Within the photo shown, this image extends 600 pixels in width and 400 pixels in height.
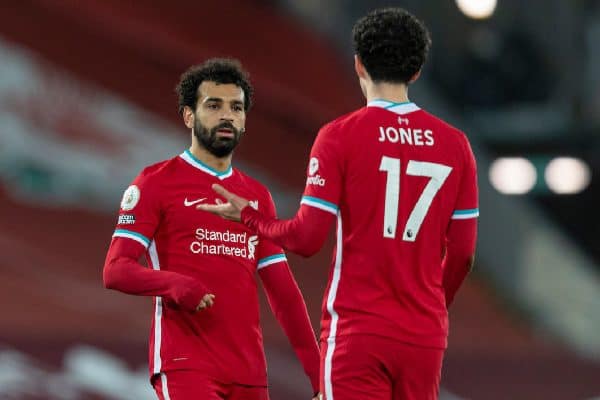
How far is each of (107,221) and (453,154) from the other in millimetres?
6853

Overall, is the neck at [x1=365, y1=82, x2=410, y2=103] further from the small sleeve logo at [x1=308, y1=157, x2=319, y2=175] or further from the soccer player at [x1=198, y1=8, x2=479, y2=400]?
the small sleeve logo at [x1=308, y1=157, x2=319, y2=175]

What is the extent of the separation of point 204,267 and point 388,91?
42.6 inches

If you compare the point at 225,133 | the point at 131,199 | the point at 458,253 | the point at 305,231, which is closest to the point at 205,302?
the point at 131,199

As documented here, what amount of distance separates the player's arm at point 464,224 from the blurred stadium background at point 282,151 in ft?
12.7

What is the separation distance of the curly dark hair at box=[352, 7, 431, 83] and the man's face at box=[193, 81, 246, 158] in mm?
955

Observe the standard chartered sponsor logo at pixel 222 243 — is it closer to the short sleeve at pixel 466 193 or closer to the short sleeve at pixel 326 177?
the short sleeve at pixel 326 177

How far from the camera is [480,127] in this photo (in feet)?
46.3

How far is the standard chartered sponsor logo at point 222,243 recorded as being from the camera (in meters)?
4.37

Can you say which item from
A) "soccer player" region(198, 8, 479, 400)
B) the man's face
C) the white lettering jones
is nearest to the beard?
the man's face

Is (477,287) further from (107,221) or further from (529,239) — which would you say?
(107,221)

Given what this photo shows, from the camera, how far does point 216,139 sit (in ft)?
Answer: 14.8

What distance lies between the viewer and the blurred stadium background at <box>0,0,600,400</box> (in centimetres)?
768

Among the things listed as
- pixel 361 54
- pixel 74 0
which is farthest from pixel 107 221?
pixel 361 54

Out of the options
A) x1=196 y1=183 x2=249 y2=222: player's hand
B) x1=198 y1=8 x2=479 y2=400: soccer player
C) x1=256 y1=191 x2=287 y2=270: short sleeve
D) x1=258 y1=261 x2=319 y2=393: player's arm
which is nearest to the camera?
x1=198 y1=8 x2=479 y2=400: soccer player
